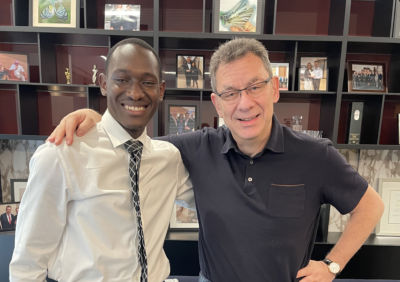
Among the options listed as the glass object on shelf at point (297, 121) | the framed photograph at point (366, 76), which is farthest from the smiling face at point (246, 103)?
the framed photograph at point (366, 76)

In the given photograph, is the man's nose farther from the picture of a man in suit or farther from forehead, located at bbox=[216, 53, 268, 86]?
the picture of a man in suit

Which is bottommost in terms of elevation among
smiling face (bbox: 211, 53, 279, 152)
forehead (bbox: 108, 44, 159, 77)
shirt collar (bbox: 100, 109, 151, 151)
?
shirt collar (bbox: 100, 109, 151, 151)

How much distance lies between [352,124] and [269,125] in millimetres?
1260

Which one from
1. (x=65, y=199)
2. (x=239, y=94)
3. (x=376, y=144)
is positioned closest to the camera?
(x=65, y=199)

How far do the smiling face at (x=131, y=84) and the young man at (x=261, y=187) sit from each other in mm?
198

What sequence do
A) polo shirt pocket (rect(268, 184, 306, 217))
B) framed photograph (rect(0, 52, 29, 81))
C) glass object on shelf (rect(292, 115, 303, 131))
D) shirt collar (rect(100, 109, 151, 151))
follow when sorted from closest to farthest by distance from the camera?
1. shirt collar (rect(100, 109, 151, 151))
2. polo shirt pocket (rect(268, 184, 306, 217))
3. framed photograph (rect(0, 52, 29, 81))
4. glass object on shelf (rect(292, 115, 303, 131))

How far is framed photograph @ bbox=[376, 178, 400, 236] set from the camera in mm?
2314

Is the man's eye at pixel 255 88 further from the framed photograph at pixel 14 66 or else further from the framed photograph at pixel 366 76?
the framed photograph at pixel 14 66

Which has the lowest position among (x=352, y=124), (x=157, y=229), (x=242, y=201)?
(x=157, y=229)

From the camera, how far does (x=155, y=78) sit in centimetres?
103

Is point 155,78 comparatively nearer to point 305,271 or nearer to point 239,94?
point 239,94

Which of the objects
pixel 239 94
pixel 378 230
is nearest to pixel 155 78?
pixel 239 94

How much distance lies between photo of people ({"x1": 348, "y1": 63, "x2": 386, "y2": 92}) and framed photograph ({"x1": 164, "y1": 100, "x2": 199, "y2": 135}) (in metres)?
1.30

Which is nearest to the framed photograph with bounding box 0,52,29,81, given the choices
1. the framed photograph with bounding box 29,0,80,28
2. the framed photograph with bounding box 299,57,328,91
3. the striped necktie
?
the framed photograph with bounding box 29,0,80,28
